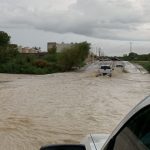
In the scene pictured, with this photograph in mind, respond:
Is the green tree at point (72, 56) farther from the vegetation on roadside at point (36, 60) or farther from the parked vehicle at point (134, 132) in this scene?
the parked vehicle at point (134, 132)

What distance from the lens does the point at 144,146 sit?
2018 mm

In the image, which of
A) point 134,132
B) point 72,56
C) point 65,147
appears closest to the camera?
point 134,132

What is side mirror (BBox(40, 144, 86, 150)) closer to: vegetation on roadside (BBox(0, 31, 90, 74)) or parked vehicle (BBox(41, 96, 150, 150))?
parked vehicle (BBox(41, 96, 150, 150))

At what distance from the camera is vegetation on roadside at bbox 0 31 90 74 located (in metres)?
75.2

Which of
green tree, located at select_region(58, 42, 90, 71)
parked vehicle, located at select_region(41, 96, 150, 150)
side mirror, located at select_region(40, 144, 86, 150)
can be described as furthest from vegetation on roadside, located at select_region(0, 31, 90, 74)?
parked vehicle, located at select_region(41, 96, 150, 150)

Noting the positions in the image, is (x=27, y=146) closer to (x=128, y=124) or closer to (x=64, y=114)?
(x=64, y=114)

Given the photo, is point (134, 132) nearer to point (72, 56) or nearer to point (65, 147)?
point (65, 147)

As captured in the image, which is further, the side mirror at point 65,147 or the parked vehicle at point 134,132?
the side mirror at point 65,147

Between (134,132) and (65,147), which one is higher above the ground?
(134,132)

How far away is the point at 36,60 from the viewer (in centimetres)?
8456

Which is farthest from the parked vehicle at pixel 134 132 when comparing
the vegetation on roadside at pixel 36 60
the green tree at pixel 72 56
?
the green tree at pixel 72 56

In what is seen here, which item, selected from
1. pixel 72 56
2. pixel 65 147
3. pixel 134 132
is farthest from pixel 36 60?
pixel 134 132

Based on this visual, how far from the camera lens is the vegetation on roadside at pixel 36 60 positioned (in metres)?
75.2

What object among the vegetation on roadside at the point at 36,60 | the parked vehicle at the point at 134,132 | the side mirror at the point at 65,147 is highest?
the parked vehicle at the point at 134,132
